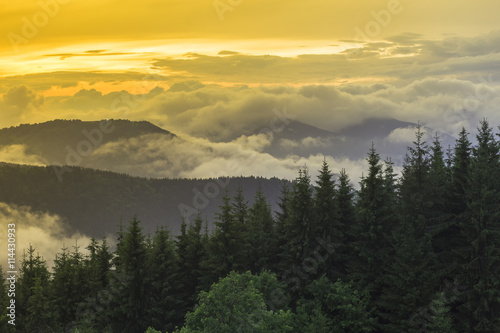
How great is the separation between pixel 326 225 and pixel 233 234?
35.9ft

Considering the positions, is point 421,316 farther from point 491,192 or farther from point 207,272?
point 207,272

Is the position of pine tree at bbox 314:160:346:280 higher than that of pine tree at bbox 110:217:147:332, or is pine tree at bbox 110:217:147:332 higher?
pine tree at bbox 314:160:346:280

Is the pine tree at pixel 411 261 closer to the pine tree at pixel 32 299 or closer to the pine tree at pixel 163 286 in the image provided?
the pine tree at pixel 163 286

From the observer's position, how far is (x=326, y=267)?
53.8 metres

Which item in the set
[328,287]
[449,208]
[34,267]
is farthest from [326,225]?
[34,267]

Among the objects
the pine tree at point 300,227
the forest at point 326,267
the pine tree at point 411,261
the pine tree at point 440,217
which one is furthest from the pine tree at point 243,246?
the pine tree at point 440,217

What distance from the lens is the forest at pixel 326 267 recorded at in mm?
43938

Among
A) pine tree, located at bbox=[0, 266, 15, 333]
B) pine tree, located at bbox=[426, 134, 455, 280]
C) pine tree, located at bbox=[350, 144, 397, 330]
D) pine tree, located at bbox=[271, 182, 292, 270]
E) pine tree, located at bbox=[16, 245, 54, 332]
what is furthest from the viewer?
pine tree, located at bbox=[0, 266, 15, 333]

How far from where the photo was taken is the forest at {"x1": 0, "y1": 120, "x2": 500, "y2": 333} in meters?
43.9

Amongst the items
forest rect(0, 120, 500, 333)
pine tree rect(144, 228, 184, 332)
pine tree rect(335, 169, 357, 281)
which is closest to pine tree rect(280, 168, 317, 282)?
forest rect(0, 120, 500, 333)

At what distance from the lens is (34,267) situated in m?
71.3

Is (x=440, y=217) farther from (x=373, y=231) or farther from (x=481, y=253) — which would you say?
(x=373, y=231)

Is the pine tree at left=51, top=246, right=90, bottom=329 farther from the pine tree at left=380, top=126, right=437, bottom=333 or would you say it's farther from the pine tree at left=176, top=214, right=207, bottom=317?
the pine tree at left=380, top=126, right=437, bottom=333

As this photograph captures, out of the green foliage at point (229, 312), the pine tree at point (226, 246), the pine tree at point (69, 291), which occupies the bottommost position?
the green foliage at point (229, 312)
